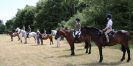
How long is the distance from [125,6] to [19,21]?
101 m

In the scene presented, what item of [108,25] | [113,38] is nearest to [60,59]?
[113,38]

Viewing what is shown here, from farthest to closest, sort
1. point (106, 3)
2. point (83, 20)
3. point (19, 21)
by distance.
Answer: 1. point (19, 21)
2. point (83, 20)
3. point (106, 3)

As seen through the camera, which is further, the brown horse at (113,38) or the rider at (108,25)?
the brown horse at (113,38)

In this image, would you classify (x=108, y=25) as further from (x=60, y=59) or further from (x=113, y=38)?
(x=60, y=59)

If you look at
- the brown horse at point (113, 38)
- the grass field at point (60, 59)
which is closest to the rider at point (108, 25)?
the brown horse at point (113, 38)

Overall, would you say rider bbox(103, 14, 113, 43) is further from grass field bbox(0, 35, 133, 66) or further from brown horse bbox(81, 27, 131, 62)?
grass field bbox(0, 35, 133, 66)

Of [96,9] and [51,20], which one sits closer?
[96,9]

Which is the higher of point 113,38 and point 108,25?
point 108,25

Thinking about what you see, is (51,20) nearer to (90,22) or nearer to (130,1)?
(90,22)

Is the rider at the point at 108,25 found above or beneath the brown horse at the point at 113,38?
above

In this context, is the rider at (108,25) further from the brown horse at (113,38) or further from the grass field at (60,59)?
the grass field at (60,59)

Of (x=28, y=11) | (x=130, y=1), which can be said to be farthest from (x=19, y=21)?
(x=130, y=1)

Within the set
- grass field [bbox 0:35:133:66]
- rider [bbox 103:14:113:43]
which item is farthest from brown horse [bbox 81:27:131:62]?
grass field [bbox 0:35:133:66]

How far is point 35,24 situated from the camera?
99.5m
